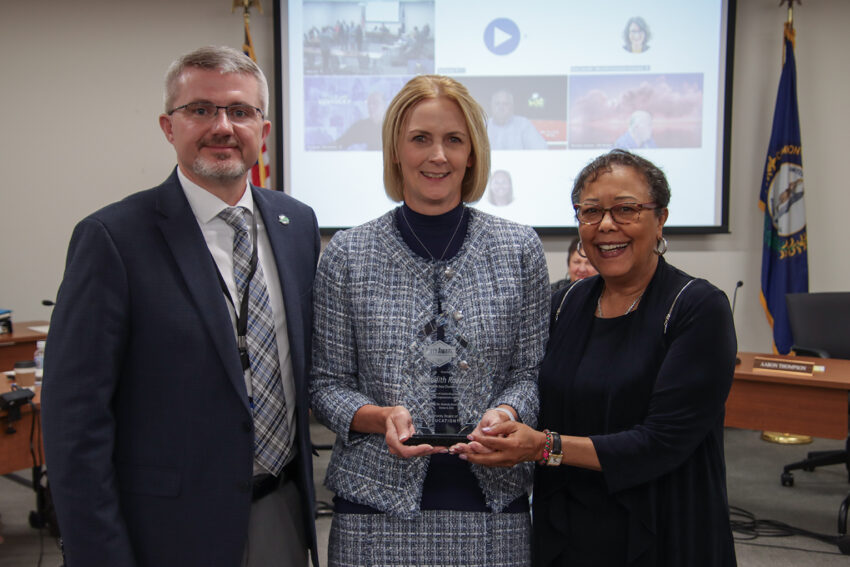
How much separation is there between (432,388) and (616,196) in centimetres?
66

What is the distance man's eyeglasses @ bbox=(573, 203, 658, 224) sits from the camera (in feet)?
5.43

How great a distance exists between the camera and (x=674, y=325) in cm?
157

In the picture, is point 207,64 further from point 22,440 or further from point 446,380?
point 22,440

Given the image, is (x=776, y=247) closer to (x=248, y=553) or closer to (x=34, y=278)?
(x=248, y=553)

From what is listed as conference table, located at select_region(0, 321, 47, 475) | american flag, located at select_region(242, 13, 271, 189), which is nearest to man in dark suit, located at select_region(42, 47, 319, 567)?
conference table, located at select_region(0, 321, 47, 475)

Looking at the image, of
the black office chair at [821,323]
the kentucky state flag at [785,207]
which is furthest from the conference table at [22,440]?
the kentucky state flag at [785,207]

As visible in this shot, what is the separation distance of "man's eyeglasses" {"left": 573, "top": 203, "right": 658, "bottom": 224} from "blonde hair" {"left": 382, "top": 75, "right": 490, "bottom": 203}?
0.91 feet

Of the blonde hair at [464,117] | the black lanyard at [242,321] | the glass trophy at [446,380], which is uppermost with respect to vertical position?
the blonde hair at [464,117]

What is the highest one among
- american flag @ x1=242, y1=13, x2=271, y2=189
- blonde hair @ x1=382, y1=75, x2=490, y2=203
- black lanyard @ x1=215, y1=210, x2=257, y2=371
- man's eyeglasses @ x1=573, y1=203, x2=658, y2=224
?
american flag @ x1=242, y1=13, x2=271, y2=189

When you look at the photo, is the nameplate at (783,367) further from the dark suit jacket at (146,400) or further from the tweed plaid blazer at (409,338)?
the dark suit jacket at (146,400)

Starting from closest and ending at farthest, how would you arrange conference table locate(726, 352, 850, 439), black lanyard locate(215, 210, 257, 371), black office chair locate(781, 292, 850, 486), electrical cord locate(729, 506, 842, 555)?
black lanyard locate(215, 210, 257, 371), conference table locate(726, 352, 850, 439), electrical cord locate(729, 506, 842, 555), black office chair locate(781, 292, 850, 486)

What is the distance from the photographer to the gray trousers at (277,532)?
61.2 inches

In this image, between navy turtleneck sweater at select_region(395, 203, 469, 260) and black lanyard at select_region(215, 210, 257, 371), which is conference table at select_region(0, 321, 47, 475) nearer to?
black lanyard at select_region(215, 210, 257, 371)

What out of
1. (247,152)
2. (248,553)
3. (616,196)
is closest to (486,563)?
(248,553)
